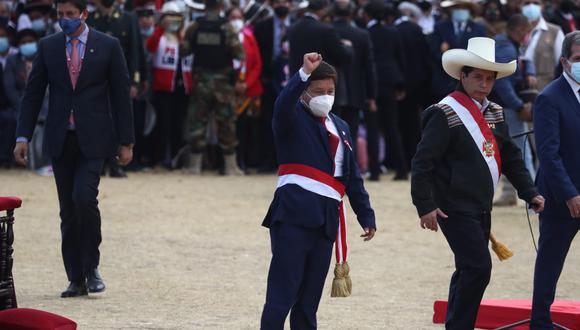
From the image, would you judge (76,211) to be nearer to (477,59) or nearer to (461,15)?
(477,59)

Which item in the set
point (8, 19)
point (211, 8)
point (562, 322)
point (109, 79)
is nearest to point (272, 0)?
point (211, 8)

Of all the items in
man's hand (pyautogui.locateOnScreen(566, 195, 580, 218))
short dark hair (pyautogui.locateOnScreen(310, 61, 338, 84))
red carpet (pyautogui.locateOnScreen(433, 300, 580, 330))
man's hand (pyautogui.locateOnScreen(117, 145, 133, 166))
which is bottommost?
red carpet (pyautogui.locateOnScreen(433, 300, 580, 330))

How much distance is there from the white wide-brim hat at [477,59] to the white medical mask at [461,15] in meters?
9.26

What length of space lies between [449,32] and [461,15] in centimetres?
44

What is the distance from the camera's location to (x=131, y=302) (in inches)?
380

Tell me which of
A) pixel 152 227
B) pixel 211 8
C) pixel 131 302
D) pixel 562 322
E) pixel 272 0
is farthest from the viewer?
pixel 272 0

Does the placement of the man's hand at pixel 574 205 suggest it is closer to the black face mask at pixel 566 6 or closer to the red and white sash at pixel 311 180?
the red and white sash at pixel 311 180

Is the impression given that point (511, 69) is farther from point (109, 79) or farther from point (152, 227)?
point (152, 227)

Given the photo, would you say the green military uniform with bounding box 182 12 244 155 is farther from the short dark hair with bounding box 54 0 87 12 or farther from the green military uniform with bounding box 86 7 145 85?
the short dark hair with bounding box 54 0 87 12

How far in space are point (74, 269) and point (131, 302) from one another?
0.51 m

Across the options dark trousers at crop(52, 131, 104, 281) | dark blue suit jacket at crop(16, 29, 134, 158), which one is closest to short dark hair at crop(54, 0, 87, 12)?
dark blue suit jacket at crop(16, 29, 134, 158)

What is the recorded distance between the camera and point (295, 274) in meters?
7.25

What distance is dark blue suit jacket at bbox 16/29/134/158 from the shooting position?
9727 mm

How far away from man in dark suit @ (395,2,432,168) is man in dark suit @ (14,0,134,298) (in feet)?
29.6
